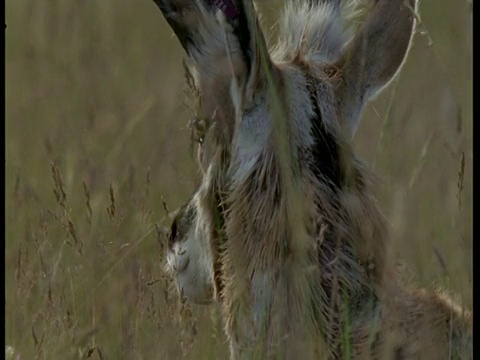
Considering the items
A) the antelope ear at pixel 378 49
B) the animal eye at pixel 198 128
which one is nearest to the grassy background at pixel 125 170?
the antelope ear at pixel 378 49

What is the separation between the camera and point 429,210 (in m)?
4.92


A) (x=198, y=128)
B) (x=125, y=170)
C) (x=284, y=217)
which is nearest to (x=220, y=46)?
(x=198, y=128)

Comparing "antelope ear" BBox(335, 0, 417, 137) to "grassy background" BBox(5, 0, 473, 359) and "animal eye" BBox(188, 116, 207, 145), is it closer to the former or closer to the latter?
"grassy background" BBox(5, 0, 473, 359)

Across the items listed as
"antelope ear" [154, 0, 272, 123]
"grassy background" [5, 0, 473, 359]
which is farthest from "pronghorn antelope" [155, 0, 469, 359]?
"grassy background" [5, 0, 473, 359]

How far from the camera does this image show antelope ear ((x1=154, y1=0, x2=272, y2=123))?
121 inches

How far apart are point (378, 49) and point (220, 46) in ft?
2.12

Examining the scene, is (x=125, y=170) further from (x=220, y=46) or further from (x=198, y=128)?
(x=220, y=46)

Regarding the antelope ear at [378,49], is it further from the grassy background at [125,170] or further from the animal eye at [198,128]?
the animal eye at [198,128]

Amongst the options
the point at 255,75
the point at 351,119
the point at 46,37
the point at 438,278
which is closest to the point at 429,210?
the point at 438,278

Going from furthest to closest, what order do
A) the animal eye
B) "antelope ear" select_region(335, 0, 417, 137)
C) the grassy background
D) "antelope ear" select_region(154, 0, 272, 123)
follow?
the grassy background
"antelope ear" select_region(335, 0, 417, 137)
the animal eye
"antelope ear" select_region(154, 0, 272, 123)

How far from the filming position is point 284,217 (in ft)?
10.4

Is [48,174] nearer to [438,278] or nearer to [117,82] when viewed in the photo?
[117,82]

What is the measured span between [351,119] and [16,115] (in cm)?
295

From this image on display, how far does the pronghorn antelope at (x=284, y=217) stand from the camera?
10.3 feet
